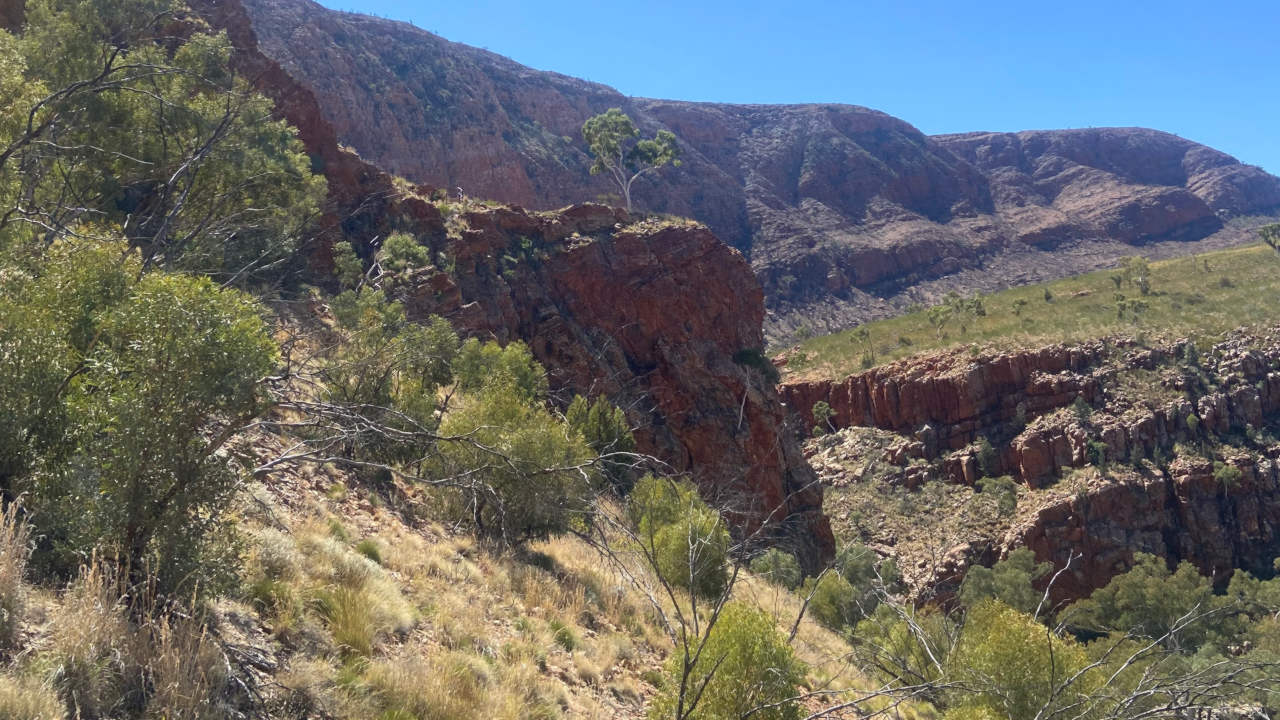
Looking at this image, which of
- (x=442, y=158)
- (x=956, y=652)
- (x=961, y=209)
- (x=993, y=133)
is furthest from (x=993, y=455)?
(x=993, y=133)

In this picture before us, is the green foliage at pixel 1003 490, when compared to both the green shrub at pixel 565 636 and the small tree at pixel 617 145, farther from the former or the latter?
the green shrub at pixel 565 636

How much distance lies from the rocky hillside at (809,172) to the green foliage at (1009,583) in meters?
47.9

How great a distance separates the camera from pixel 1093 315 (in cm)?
4894

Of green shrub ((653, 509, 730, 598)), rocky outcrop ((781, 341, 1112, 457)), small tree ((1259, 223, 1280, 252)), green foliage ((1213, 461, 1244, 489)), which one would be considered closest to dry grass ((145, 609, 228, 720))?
green shrub ((653, 509, 730, 598))

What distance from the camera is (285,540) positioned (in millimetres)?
5617

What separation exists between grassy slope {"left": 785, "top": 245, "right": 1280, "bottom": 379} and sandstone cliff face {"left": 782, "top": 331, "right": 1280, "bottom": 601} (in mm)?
2753

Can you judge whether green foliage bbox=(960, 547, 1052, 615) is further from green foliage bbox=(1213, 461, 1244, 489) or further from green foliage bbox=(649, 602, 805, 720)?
green foliage bbox=(649, 602, 805, 720)

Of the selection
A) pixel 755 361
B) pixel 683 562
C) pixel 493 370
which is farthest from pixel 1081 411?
pixel 683 562

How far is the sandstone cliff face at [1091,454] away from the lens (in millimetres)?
36688

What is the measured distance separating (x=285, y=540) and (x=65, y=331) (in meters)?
2.22

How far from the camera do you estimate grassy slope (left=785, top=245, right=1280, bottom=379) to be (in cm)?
4581

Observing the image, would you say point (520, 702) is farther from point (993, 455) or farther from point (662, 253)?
point (993, 455)

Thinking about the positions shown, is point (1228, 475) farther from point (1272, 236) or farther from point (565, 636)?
point (565, 636)

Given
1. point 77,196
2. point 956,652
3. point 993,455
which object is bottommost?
point 993,455
